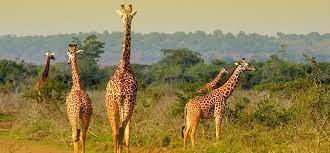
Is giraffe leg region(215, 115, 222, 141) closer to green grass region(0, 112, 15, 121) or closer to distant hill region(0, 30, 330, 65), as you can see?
green grass region(0, 112, 15, 121)

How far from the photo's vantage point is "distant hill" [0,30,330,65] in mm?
136500

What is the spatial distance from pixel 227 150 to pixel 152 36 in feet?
492

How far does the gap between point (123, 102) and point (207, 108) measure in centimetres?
333

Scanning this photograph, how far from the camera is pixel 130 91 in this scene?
30.8ft

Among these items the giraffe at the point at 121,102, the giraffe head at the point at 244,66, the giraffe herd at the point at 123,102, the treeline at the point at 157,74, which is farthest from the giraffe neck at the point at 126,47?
the treeline at the point at 157,74

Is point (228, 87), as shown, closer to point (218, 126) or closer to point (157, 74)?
point (218, 126)

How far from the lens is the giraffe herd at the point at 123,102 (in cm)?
934

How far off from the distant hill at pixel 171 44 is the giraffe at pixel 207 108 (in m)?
116

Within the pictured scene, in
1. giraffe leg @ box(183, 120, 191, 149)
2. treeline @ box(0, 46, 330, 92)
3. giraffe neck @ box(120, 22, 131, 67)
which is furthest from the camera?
treeline @ box(0, 46, 330, 92)

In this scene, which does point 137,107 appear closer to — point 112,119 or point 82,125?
point 82,125

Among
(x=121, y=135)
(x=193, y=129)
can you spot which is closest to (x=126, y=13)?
(x=121, y=135)

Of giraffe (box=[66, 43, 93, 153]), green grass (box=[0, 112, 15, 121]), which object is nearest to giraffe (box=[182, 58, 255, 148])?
giraffe (box=[66, 43, 93, 153])

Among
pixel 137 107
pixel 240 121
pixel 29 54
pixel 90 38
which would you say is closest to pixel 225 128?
pixel 240 121

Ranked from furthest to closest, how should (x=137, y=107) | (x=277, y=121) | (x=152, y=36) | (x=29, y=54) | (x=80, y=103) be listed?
(x=152, y=36) → (x=29, y=54) → (x=137, y=107) → (x=277, y=121) → (x=80, y=103)
